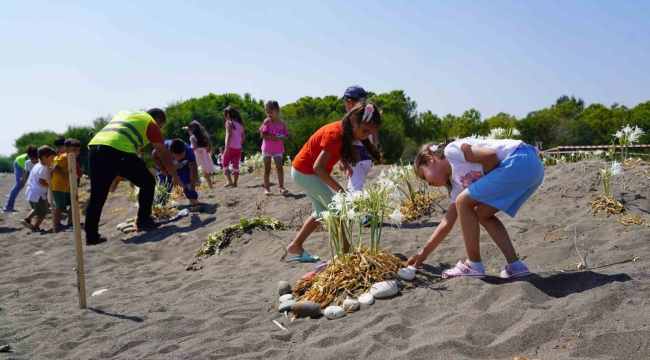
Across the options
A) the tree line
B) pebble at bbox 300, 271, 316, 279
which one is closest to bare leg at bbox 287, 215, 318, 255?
pebble at bbox 300, 271, 316, 279

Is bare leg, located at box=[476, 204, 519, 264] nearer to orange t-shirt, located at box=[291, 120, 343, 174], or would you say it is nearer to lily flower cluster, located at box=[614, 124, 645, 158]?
orange t-shirt, located at box=[291, 120, 343, 174]

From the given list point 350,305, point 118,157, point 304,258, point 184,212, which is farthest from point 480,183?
point 184,212

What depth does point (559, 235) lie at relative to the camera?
192 inches

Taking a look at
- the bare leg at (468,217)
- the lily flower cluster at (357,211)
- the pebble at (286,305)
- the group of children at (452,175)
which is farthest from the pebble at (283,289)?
the bare leg at (468,217)

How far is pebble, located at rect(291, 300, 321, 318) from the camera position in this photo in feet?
11.8

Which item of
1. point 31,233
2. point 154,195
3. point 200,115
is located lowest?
point 31,233

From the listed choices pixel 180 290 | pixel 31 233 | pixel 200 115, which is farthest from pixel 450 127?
pixel 180 290

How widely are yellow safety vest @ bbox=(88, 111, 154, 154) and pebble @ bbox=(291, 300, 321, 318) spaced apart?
468cm

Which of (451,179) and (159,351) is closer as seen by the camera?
(159,351)

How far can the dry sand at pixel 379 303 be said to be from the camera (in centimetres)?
277

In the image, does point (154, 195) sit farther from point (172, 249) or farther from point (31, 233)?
point (31, 233)

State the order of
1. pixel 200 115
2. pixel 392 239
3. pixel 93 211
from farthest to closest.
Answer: pixel 200 115, pixel 93 211, pixel 392 239

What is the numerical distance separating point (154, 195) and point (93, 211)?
1232mm

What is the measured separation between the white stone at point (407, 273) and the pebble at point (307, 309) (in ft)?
2.08
